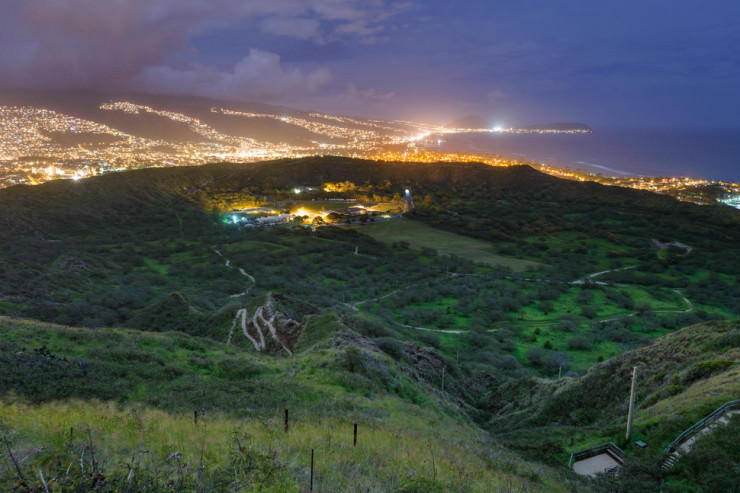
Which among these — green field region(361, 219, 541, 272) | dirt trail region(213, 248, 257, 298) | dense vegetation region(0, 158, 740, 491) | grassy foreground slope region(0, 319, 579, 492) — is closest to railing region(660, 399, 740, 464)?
dense vegetation region(0, 158, 740, 491)

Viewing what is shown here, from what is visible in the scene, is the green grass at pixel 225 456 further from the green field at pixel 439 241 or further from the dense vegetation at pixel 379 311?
the green field at pixel 439 241

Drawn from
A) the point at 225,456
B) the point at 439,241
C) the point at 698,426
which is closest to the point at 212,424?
the point at 225,456

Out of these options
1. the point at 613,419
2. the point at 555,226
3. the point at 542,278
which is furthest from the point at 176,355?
the point at 555,226

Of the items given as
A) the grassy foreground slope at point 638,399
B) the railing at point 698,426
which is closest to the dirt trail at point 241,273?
the grassy foreground slope at point 638,399

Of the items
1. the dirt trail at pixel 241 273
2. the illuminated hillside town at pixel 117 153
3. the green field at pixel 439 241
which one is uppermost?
the illuminated hillside town at pixel 117 153

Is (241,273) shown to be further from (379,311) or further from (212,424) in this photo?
(212,424)

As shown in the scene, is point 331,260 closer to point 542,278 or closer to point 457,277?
point 457,277

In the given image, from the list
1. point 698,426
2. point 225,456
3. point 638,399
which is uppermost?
point 225,456
